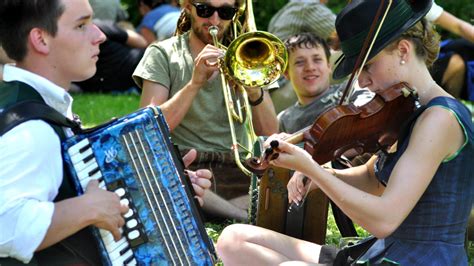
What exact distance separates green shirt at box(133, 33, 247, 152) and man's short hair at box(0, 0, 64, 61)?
6.61 ft

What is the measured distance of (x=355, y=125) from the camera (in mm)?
2939

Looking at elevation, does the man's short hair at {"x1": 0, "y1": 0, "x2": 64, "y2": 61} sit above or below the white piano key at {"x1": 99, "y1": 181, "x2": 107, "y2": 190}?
above

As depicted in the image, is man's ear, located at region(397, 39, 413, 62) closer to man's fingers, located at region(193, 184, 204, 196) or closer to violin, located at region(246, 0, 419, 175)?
violin, located at region(246, 0, 419, 175)

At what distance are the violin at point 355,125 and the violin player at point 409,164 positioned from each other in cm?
6

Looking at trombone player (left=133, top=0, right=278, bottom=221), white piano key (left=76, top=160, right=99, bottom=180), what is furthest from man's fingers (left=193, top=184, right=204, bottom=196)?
trombone player (left=133, top=0, right=278, bottom=221)

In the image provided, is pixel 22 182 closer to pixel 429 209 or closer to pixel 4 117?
pixel 4 117

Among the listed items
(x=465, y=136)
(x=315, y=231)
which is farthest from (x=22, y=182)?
(x=315, y=231)

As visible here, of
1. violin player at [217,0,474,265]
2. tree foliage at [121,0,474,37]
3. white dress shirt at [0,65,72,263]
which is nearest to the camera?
white dress shirt at [0,65,72,263]

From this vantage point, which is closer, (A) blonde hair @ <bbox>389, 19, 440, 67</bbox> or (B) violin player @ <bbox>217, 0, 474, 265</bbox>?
(B) violin player @ <bbox>217, 0, 474, 265</bbox>

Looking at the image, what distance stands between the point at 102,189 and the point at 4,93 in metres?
0.42

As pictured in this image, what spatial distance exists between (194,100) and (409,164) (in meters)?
2.06

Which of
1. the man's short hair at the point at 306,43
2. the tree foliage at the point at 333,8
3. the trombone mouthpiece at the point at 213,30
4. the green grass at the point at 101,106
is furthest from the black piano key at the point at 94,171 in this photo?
the tree foliage at the point at 333,8

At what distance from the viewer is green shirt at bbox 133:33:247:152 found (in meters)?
4.61

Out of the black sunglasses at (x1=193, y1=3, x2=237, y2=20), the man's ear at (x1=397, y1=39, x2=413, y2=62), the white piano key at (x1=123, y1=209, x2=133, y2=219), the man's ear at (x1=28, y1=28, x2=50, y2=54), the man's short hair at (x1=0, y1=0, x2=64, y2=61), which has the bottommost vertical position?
the black sunglasses at (x1=193, y1=3, x2=237, y2=20)
